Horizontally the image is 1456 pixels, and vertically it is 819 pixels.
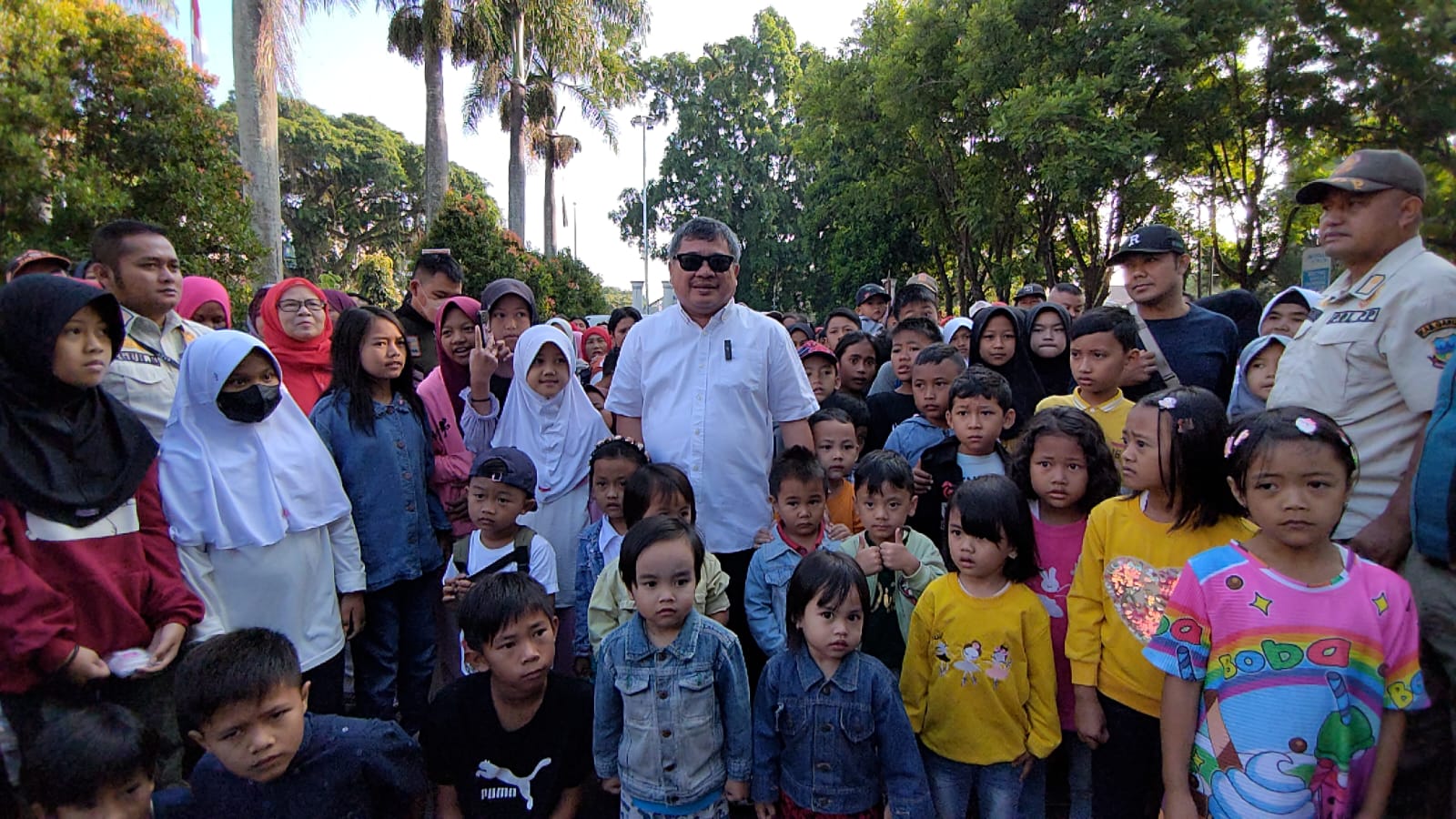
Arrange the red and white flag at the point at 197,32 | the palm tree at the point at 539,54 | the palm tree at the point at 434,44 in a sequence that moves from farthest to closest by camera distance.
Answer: the palm tree at the point at 539,54 → the palm tree at the point at 434,44 → the red and white flag at the point at 197,32

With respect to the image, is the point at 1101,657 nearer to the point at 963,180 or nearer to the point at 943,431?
the point at 943,431

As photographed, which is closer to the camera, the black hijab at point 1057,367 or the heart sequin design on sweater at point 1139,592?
the heart sequin design on sweater at point 1139,592

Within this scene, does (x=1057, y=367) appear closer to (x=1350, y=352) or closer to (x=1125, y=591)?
(x=1350, y=352)

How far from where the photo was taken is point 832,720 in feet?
7.21

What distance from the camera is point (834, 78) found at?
55.2ft

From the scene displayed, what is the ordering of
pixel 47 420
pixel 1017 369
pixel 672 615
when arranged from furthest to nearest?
pixel 1017 369, pixel 672 615, pixel 47 420

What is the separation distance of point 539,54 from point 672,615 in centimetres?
1999

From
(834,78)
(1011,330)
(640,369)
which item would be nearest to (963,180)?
(834,78)

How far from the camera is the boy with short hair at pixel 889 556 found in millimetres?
2605

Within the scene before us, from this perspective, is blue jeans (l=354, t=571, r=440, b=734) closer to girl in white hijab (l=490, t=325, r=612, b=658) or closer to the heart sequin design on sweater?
girl in white hijab (l=490, t=325, r=612, b=658)

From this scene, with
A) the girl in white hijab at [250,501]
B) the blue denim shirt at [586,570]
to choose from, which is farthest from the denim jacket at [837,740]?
the girl in white hijab at [250,501]

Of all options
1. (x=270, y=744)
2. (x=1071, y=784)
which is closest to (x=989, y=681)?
(x=1071, y=784)

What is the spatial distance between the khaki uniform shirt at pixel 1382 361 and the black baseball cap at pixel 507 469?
2719mm

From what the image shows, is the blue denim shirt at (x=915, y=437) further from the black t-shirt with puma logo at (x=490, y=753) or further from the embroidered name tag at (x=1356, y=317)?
the black t-shirt with puma logo at (x=490, y=753)
